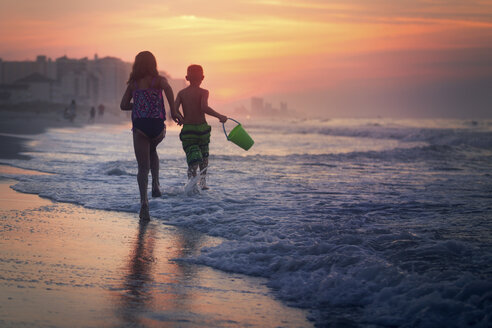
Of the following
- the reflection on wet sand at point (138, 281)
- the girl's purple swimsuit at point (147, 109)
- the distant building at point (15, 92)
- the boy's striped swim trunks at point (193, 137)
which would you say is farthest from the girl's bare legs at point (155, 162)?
the distant building at point (15, 92)

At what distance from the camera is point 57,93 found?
131500 millimetres

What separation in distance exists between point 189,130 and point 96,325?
498cm

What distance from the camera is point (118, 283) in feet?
10.5

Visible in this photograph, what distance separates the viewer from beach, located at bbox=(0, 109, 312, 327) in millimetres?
2631

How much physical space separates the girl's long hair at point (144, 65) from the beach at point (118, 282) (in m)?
1.63

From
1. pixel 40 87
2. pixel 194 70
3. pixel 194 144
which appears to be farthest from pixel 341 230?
pixel 40 87

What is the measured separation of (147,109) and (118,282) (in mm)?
2726

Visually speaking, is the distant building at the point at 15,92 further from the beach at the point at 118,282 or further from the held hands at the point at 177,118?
the beach at the point at 118,282

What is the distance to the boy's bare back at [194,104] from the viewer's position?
7250 millimetres

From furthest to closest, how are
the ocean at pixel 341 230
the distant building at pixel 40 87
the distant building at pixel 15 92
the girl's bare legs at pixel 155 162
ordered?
the distant building at pixel 40 87, the distant building at pixel 15 92, the girl's bare legs at pixel 155 162, the ocean at pixel 341 230

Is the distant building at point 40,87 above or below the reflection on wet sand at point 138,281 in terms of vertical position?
above

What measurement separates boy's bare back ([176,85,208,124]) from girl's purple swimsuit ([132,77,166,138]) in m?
1.61

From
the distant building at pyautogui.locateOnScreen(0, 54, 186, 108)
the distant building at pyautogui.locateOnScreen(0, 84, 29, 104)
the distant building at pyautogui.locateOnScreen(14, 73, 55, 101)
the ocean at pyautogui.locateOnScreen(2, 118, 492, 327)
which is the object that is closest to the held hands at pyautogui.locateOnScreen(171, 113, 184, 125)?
the ocean at pyautogui.locateOnScreen(2, 118, 492, 327)

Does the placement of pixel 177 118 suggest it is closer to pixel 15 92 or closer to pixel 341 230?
pixel 341 230
